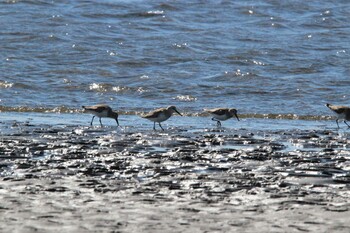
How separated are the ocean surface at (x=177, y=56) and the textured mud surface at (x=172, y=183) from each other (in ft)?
21.3

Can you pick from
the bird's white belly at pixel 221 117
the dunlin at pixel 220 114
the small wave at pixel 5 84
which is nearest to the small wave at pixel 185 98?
the dunlin at pixel 220 114

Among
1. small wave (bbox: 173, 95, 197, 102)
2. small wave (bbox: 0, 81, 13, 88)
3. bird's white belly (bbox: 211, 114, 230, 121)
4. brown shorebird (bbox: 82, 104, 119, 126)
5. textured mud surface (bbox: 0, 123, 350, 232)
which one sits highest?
small wave (bbox: 0, 81, 13, 88)

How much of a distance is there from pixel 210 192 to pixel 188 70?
17.1 metres

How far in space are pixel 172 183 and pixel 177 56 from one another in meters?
18.9

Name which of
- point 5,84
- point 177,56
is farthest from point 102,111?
point 177,56

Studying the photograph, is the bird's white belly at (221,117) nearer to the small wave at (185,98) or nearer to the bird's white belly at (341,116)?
the bird's white belly at (341,116)

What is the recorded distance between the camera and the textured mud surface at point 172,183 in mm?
8969

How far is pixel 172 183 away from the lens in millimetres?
10852

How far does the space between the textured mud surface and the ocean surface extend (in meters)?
6.49

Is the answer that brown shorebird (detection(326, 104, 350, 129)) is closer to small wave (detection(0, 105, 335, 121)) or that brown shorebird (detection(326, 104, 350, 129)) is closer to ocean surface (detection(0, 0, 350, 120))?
small wave (detection(0, 105, 335, 121))

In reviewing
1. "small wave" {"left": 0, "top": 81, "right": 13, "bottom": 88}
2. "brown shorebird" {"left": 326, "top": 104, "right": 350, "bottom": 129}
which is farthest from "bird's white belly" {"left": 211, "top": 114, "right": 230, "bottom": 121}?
"small wave" {"left": 0, "top": 81, "right": 13, "bottom": 88}

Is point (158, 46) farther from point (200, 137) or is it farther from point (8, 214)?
point (8, 214)

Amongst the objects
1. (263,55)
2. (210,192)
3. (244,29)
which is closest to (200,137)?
(210,192)

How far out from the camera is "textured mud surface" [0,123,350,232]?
8.97 metres
